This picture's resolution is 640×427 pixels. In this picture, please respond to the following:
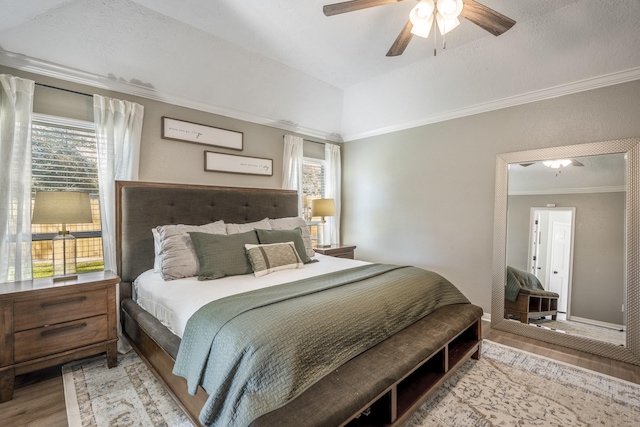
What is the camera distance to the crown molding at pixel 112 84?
2262 millimetres

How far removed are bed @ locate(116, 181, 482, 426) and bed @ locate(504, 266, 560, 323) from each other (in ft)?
3.19

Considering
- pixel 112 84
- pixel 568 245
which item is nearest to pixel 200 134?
pixel 112 84

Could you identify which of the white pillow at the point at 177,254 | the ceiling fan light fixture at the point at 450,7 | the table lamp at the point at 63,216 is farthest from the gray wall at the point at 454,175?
the table lamp at the point at 63,216

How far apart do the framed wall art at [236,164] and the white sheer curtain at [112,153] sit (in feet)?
2.56

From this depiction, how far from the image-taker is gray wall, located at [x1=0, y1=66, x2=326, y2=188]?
96.3 inches

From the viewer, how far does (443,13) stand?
1673 millimetres

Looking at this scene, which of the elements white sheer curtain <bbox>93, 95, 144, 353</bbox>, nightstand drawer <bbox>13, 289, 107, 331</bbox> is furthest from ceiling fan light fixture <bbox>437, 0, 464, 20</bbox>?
nightstand drawer <bbox>13, 289, 107, 331</bbox>

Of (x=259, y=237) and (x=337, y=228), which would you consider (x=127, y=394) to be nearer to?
(x=259, y=237)

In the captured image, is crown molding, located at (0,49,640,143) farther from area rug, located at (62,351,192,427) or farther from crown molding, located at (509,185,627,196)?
area rug, located at (62,351,192,427)

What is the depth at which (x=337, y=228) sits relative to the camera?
478 cm

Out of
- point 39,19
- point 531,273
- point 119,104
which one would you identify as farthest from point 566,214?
point 39,19

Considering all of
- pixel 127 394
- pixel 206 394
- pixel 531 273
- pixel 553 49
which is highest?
pixel 553 49

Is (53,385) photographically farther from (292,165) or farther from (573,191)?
(573,191)

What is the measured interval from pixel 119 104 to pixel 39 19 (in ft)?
2.31
